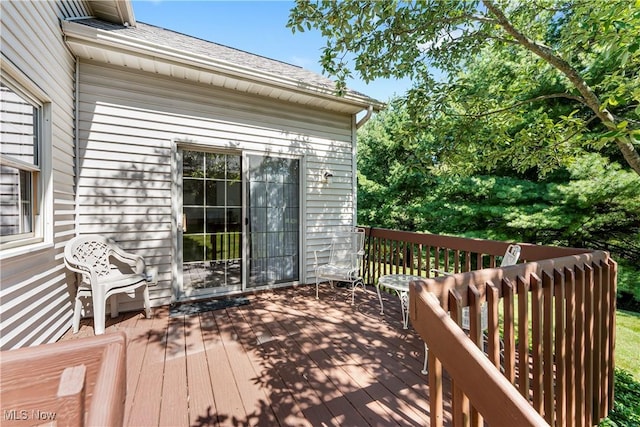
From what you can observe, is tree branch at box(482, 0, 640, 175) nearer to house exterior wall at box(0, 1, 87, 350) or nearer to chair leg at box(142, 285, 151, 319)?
house exterior wall at box(0, 1, 87, 350)

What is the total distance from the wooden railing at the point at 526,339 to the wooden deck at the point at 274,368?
1.65 ft

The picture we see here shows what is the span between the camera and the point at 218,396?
6.46 feet

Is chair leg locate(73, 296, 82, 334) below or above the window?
below

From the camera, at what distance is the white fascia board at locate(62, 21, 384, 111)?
9.57 ft

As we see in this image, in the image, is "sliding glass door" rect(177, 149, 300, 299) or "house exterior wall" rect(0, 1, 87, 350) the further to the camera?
"sliding glass door" rect(177, 149, 300, 299)

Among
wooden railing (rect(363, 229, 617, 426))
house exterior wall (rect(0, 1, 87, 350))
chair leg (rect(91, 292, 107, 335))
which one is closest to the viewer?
wooden railing (rect(363, 229, 617, 426))

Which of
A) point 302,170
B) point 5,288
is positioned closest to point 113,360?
point 5,288

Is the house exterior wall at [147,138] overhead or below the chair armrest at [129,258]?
overhead

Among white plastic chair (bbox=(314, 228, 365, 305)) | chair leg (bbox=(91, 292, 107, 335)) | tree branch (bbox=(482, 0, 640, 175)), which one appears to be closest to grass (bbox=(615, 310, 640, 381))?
tree branch (bbox=(482, 0, 640, 175))

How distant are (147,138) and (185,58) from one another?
1.13 meters

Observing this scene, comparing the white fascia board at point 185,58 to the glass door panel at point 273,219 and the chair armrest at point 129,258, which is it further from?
the chair armrest at point 129,258

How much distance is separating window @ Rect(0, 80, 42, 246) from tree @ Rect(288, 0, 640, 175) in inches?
103
